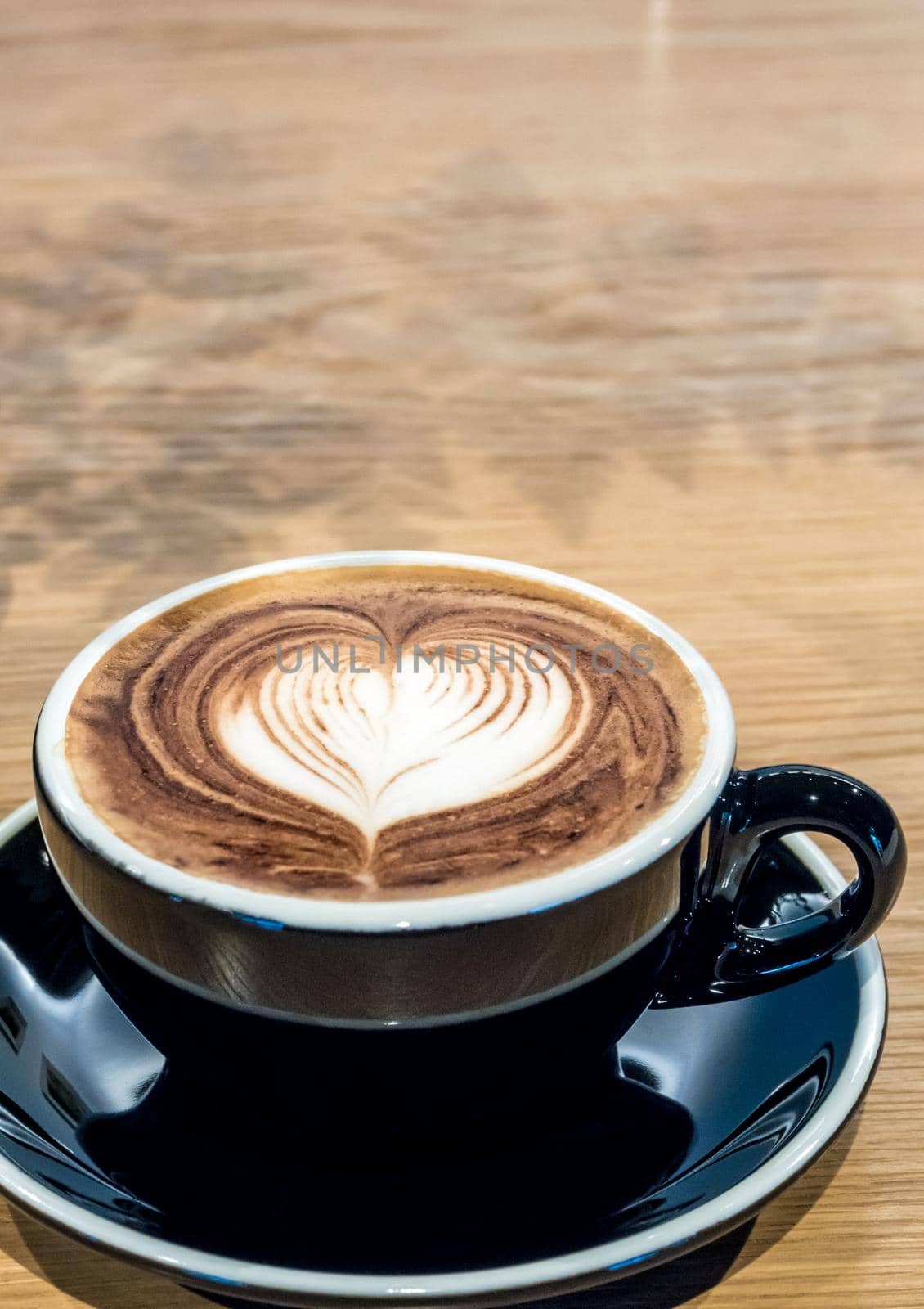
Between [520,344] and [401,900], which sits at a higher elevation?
[401,900]

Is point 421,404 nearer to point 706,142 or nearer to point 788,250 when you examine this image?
point 788,250

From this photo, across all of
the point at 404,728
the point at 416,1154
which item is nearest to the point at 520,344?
the point at 404,728

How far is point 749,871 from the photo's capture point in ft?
1.83

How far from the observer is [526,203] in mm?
1651

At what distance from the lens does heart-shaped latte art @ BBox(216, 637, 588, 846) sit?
535mm

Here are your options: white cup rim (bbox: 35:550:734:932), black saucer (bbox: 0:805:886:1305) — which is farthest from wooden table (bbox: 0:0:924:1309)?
white cup rim (bbox: 35:550:734:932)

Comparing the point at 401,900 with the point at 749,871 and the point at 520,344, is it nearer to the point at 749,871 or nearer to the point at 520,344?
the point at 749,871

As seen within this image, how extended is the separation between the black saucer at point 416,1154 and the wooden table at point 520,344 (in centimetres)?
4

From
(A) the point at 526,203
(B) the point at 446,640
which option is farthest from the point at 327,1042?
(A) the point at 526,203

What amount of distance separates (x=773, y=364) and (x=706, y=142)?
0.61 metres

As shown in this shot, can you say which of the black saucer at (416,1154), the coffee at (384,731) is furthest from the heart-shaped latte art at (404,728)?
the black saucer at (416,1154)

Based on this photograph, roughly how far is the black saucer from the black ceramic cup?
0.08 ft

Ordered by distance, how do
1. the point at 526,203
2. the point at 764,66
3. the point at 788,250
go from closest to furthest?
the point at 788,250 < the point at 526,203 < the point at 764,66

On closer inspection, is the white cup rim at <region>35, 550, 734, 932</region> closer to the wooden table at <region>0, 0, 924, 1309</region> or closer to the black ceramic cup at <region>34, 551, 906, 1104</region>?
the black ceramic cup at <region>34, 551, 906, 1104</region>
